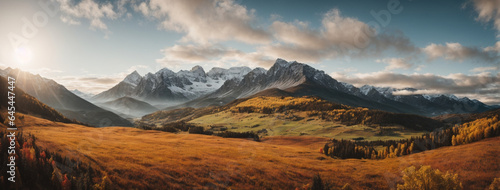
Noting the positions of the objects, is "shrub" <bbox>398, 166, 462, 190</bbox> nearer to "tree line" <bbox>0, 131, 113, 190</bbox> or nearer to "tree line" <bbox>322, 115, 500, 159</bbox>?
"tree line" <bbox>0, 131, 113, 190</bbox>

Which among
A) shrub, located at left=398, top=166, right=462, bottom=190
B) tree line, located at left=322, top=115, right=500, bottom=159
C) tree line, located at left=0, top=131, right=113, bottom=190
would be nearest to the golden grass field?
tree line, located at left=0, top=131, right=113, bottom=190

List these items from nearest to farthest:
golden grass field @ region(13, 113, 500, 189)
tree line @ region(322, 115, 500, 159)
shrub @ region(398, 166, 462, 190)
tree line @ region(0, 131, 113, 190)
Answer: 1. tree line @ region(0, 131, 113, 190)
2. shrub @ region(398, 166, 462, 190)
3. golden grass field @ region(13, 113, 500, 189)
4. tree line @ region(322, 115, 500, 159)

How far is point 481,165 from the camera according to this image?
32281 millimetres

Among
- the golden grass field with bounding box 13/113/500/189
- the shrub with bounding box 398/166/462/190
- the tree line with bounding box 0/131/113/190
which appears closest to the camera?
the tree line with bounding box 0/131/113/190

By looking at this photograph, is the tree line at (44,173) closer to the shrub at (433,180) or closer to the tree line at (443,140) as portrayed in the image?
the shrub at (433,180)

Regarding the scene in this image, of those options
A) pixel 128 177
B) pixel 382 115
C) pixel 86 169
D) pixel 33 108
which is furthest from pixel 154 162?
pixel 382 115

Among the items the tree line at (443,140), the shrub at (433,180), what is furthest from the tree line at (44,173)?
the tree line at (443,140)

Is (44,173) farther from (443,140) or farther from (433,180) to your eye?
(443,140)

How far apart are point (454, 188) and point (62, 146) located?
4348cm

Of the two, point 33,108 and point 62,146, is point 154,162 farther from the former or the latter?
point 33,108

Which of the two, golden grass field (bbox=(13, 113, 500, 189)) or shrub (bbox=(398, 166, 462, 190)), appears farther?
golden grass field (bbox=(13, 113, 500, 189))

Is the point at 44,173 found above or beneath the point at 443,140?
above

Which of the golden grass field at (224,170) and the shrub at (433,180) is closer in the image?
the shrub at (433,180)

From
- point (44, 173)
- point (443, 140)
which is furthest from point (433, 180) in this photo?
point (443, 140)
